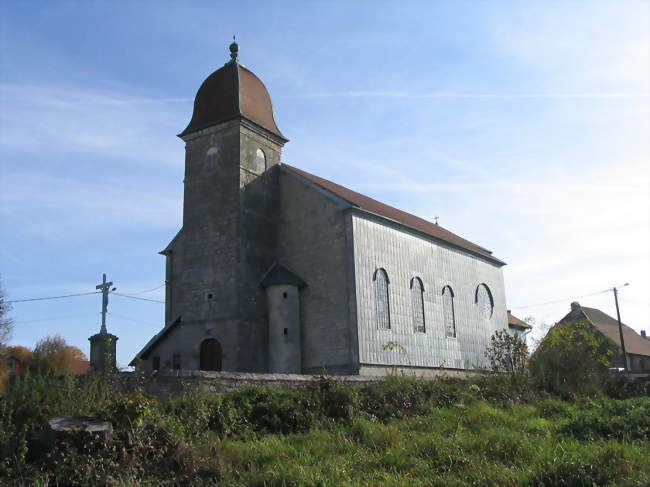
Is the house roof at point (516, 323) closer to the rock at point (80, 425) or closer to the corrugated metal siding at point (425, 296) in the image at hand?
the corrugated metal siding at point (425, 296)

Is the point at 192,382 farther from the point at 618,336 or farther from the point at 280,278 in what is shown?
the point at 618,336

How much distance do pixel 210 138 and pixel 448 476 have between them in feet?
65.2

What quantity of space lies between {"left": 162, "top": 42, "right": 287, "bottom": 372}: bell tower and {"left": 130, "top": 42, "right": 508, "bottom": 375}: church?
0.17ft

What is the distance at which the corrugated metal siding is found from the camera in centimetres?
2383

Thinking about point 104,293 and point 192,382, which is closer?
point 192,382

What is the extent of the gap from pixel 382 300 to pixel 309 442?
46.8 feet

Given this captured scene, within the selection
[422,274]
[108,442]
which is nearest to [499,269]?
[422,274]

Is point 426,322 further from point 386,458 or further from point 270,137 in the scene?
point 386,458

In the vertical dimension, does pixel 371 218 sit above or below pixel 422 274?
above

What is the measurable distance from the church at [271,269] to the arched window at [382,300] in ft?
0.14

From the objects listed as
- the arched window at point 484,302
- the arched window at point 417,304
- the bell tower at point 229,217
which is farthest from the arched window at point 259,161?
the arched window at point 484,302

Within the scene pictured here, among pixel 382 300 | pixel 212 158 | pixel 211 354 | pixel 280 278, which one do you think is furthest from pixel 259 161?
pixel 211 354

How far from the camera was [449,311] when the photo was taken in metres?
29.6

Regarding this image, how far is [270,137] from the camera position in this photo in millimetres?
26703
